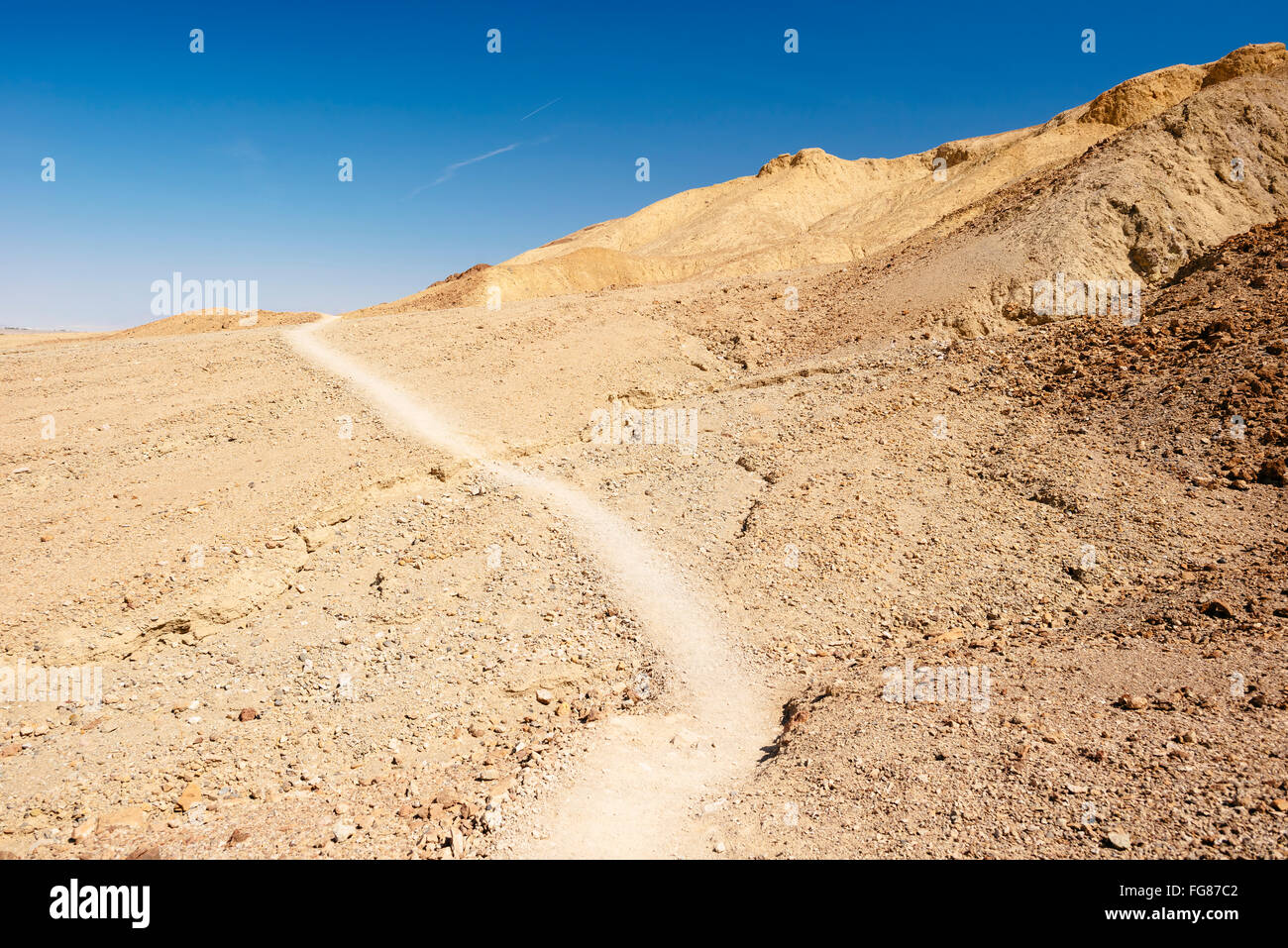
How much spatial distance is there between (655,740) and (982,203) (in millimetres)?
24363

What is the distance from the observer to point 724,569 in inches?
404

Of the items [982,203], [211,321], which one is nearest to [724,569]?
[982,203]

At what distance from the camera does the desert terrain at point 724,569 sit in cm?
559

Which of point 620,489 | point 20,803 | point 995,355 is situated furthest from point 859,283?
point 20,803

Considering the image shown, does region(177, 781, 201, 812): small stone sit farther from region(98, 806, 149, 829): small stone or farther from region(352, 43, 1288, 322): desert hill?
region(352, 43, 1288, 322): desert hill

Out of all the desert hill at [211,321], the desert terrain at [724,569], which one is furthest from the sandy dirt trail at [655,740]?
the desert hill at [211,321]

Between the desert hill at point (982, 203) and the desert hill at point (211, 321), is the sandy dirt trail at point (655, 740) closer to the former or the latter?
the desert hill at point (982, 203)

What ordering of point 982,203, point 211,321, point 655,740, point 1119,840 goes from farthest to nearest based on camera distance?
point 211,321 → point 982,203 → point 655,740 → point 1119,840

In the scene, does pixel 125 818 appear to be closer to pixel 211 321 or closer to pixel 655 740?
pixel 655 740

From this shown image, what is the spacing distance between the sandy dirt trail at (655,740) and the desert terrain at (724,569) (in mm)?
42

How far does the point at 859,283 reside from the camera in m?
20.3

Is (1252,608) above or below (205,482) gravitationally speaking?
below
